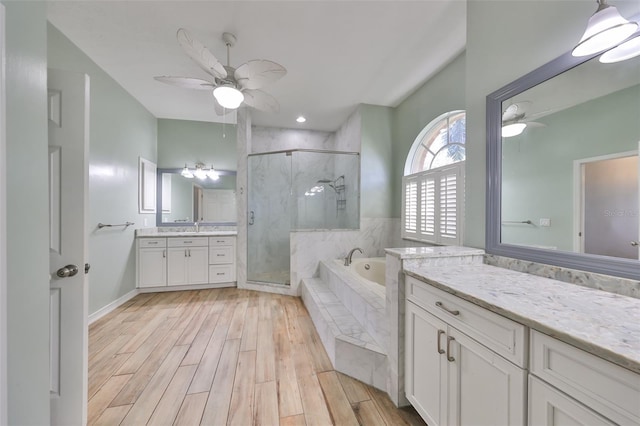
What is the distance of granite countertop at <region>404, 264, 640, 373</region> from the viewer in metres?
0.61

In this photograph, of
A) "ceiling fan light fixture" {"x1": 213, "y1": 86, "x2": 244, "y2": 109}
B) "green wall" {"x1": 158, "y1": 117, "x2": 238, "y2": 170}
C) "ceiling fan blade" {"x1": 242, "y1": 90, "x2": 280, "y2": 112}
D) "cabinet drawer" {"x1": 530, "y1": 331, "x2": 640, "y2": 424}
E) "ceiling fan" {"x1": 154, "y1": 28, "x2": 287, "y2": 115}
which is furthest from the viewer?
"green wall" {"x1": 158, "y1": 117, "x2": 238, "y2": 170}

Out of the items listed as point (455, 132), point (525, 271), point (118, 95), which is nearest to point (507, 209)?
point (525, 271)

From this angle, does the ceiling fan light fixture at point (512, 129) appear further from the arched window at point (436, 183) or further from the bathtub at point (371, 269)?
the bathtub at point (371, 269)

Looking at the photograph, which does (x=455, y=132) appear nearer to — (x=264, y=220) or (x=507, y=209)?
(x=507, y=209)

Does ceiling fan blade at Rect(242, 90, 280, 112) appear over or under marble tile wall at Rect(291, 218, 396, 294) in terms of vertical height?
over

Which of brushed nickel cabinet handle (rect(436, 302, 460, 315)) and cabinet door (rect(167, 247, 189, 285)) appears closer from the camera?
brushed nickel cabinet handle (rect(436, 302, 460, 315))

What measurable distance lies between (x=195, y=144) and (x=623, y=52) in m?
4.78

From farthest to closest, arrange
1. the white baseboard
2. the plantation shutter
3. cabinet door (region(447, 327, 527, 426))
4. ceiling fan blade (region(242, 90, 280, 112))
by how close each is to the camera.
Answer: the white baseboard → the plantation shutter → ceiling fan blade (region(242, 90, 280, 112)) → cabinet door (region(447, 327, 527, 426))

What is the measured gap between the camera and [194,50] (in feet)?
5.54

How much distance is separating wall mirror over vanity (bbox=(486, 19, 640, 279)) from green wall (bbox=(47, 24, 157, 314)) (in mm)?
3675

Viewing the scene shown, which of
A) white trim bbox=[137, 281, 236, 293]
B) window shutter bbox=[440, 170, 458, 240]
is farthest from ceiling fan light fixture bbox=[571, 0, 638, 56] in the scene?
white trim bbox=[137, 281, 236, 293]

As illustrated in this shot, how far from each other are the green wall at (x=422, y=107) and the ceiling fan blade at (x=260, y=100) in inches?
73.9

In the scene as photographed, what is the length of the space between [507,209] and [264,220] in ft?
10.9

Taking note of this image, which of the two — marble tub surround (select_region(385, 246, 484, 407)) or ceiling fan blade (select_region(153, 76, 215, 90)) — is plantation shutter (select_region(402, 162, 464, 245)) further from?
ceiling fan blade (select_region(153, 76, 215, 90))
